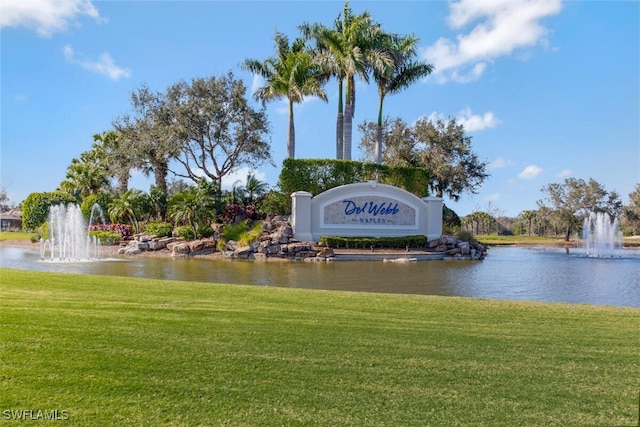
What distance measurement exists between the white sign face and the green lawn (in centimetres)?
1780

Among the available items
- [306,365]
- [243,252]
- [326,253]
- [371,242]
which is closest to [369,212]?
[371,242]

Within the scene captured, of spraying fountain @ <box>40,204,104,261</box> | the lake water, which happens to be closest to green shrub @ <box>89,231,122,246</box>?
spraying fountain @ <box>40,204,104,261</box>

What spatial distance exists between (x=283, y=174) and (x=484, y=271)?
13.2 metres

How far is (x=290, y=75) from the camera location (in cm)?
2680

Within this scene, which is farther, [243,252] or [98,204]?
[98,204]

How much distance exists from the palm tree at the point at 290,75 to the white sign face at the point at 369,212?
18.9ft

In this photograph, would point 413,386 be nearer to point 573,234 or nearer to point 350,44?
point 350,44

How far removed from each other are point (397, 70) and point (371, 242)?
11.8m

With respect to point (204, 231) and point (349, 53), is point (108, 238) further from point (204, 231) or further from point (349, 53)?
point (349, 53)

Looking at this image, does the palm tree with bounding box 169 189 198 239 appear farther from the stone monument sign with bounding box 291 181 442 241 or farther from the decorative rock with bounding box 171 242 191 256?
the stone monument sign with bounding box 291 181 442 241

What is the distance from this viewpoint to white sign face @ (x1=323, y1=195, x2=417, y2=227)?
24.1 meters

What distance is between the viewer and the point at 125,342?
4.18 meters

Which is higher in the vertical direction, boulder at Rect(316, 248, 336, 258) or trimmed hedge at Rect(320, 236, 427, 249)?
trimmed hedge at Rect(320, 236, 427, 249)

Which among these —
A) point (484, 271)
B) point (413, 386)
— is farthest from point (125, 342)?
point (484, 271)
